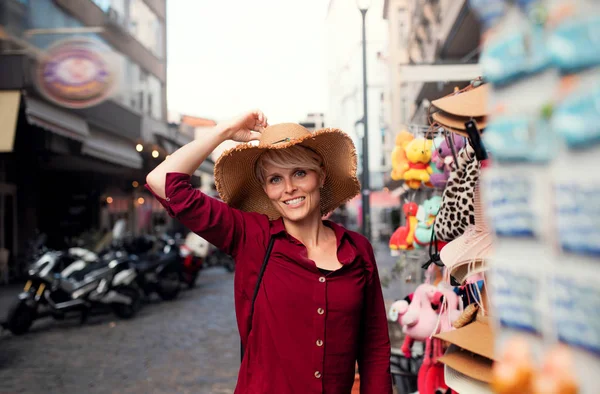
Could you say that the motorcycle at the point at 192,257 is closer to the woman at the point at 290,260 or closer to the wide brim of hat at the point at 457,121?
the woman at the point at 290,260

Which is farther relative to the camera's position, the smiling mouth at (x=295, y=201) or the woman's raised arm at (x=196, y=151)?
the smiling mouth at (x=295, y=201)

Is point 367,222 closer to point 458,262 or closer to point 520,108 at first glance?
point 458,262

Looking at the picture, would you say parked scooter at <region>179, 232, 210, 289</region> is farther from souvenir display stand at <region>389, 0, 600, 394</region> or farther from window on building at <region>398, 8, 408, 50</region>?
window on building at <region>398, 8, 408, 50</region>

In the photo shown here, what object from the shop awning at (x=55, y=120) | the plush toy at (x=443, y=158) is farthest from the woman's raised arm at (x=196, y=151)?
the shop awning at (x=55, y=120)

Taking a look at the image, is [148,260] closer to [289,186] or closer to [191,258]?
[191,258]

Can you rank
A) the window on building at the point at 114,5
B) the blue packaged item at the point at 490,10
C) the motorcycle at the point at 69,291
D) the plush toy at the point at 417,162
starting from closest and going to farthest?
the blue packaged item at the point at 490,10 < the plush toy at the point at 417,162 < the motorcycle at the point at 69,291 < the window on building at the point at 114,5

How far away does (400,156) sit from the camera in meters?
4.29

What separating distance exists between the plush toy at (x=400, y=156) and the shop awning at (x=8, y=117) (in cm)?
670

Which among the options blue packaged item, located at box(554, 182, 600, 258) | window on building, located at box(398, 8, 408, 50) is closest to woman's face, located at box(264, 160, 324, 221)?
blue packaged item, located at box(554, 182, 600, 258)

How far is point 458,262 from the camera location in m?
2.12

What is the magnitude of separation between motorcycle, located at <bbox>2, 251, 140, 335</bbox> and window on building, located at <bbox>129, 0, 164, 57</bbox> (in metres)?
13.9

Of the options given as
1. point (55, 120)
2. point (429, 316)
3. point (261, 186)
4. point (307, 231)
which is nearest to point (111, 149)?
point (55, 120)

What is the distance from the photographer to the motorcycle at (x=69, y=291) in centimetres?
762

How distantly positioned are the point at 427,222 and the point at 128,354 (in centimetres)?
433
